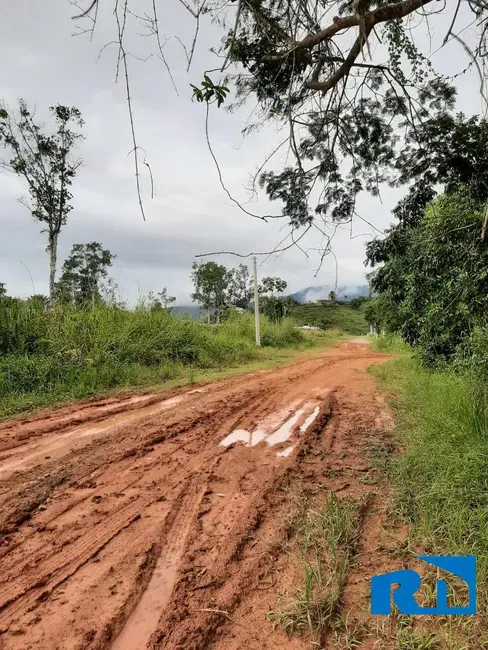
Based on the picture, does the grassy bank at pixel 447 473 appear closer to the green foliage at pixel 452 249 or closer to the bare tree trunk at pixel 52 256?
the green foliage at pixel 452 249

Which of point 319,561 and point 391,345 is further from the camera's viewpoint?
point 391,345

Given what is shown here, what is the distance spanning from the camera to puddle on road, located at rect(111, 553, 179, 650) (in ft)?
5.68

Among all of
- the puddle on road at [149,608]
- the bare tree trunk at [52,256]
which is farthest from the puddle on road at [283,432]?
the bare tree trunk at [52,256]

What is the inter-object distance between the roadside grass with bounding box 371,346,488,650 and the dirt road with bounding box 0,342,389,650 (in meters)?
0.31

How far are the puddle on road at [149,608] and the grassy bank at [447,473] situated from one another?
1.44 meters

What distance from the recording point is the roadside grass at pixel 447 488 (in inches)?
70.4

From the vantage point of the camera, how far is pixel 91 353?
782 cm

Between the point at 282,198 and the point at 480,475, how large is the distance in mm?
2757

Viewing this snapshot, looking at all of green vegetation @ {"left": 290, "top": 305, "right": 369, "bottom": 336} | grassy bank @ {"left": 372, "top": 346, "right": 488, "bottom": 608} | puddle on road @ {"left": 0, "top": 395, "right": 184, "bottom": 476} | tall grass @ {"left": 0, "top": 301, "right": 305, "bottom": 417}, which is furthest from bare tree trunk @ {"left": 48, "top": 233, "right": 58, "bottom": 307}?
green vegetation @ {"left": 290, "top": 305, "right": 369, "bottom": 336}

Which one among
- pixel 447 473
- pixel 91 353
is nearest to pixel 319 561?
pixel 447 473

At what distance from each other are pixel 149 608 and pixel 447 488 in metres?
2.16

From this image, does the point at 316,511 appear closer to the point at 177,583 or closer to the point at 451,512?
the point at 451,512

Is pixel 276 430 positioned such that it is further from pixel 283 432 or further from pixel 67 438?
pixel 67 438

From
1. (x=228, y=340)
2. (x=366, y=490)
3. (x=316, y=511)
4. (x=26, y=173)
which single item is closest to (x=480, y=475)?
(x=366, y=490)
